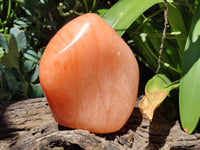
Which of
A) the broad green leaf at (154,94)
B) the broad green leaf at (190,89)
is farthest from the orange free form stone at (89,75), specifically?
the broad green leaf at (190,89)

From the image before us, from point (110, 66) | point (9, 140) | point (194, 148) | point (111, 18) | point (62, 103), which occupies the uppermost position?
point (111, 18)

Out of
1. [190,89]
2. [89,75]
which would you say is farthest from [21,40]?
[190,89]

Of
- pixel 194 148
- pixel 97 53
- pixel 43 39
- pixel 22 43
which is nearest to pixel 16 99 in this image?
pixel 22 43

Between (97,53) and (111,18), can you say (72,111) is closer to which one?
(97,53)

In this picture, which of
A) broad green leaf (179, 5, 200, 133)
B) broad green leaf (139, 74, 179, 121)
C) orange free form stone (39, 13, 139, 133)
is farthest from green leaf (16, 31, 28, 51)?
broad green leaf (179, 5, 200, 133)

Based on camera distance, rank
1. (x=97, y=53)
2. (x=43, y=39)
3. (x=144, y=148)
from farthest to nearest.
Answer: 1. (x=43, y=39)
2. (x=144, y=148)
3. (x=97, y=53)

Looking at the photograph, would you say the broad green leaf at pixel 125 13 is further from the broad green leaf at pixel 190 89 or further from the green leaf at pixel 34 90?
the green leaf at pixel 34 90

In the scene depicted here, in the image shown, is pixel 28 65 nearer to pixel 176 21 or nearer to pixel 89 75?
pixel 89 75
